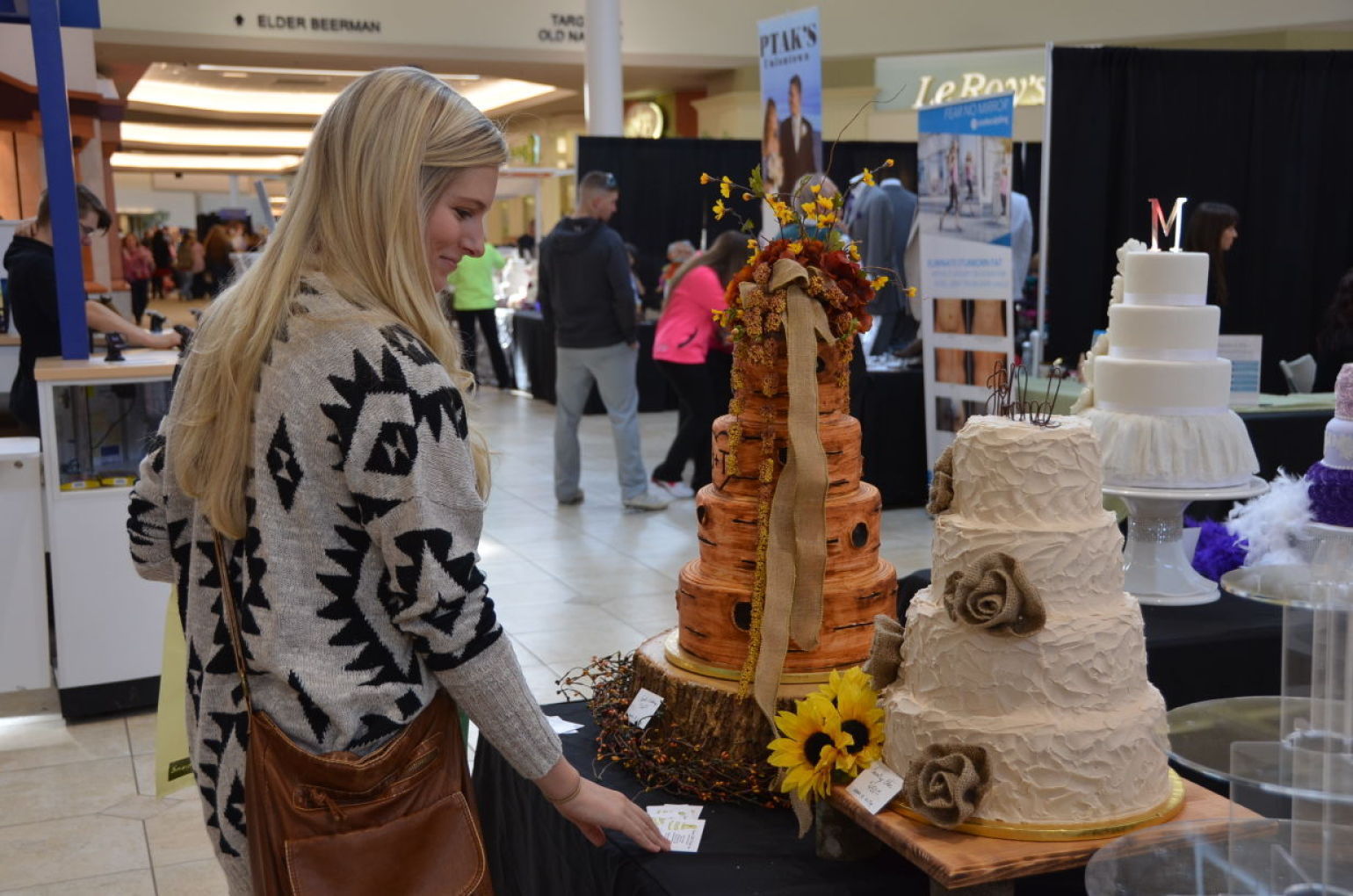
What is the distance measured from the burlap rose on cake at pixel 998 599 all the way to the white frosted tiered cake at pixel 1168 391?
1.48 meters

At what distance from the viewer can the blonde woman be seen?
4.54 ft

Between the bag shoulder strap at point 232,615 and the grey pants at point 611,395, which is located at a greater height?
the bag shoulder strap at point 232,615

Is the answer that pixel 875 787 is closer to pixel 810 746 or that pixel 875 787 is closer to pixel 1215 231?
pixel 810 746

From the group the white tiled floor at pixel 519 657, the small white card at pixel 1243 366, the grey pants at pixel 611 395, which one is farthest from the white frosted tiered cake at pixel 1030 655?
the grey pants at pixel 611 395

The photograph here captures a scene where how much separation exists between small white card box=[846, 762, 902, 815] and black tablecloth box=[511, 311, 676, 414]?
8.69 m

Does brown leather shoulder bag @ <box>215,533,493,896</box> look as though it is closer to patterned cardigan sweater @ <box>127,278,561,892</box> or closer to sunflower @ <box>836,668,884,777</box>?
patterned cardigan sweater @ <box>127,278,561,892</box>

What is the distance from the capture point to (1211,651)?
2812 millimetres

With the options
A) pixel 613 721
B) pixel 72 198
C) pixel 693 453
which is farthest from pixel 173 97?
A: pixel 613 721

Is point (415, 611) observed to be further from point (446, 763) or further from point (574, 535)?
point (574, 535)

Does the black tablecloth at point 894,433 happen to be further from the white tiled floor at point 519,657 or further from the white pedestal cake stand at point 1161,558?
the white pedestal cake stand at point 1161,558

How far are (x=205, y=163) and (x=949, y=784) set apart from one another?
33.7 meters

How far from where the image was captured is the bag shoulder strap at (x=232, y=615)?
4.76ft

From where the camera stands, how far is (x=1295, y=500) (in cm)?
283

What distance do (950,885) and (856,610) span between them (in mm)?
644
